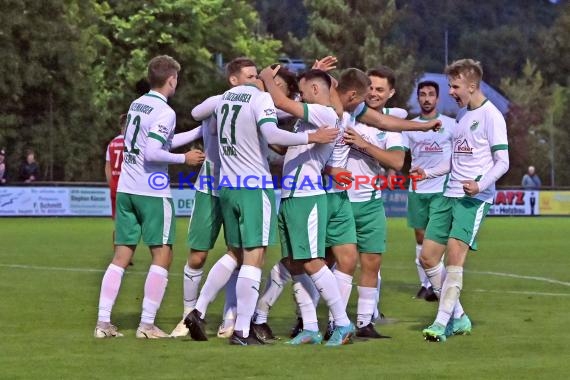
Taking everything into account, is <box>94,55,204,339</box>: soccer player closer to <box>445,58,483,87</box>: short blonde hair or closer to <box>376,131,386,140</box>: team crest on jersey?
<box>376,131,386,140</box>: team crest on jersey

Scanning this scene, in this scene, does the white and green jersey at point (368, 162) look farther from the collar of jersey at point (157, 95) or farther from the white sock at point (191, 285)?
the collar of jersey at point (157, 95)

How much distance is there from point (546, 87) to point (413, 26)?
1289 inches

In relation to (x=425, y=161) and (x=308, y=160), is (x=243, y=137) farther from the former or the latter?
(x=425, y=161)

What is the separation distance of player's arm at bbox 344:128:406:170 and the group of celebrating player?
12 mm

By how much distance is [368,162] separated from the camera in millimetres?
11680

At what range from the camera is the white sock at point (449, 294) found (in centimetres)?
1090

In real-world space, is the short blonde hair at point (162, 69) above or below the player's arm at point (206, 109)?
above

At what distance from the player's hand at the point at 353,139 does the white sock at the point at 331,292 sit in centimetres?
105

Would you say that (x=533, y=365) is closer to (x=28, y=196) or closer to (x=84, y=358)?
(x=84, y=358)

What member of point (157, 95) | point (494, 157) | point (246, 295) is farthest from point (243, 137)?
point (494, 157)

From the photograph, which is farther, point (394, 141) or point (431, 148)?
point (431, 148)

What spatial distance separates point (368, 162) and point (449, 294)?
4.58 ft

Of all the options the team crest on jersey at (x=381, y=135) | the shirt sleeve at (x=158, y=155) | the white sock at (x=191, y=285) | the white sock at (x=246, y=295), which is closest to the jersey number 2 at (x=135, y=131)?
the shirt sleeve at (x=158, y=155)

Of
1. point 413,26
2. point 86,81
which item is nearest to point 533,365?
point 86,81
